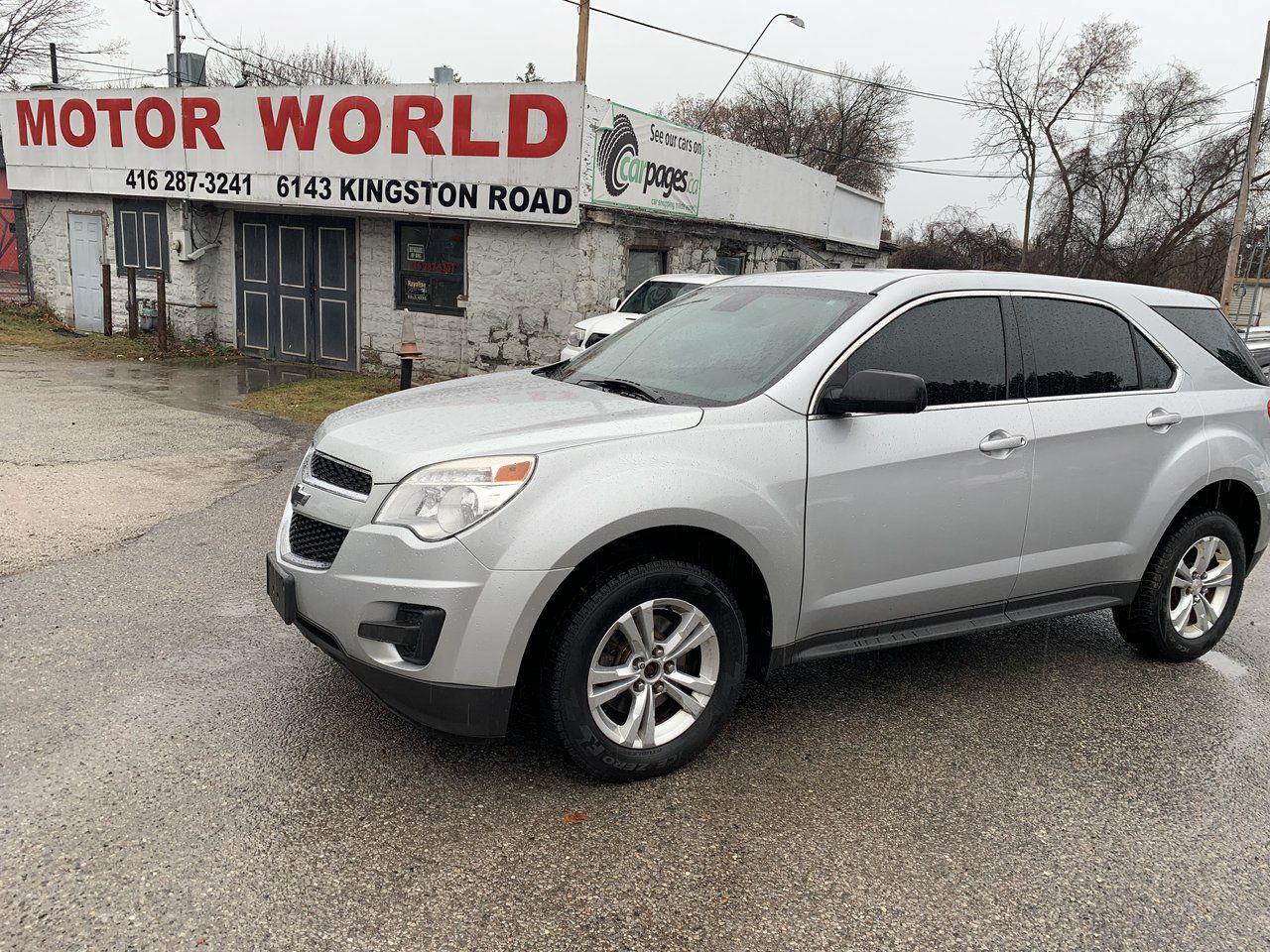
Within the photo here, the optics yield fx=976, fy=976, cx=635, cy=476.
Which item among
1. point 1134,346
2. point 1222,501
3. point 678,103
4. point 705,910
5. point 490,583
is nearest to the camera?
point 705,910

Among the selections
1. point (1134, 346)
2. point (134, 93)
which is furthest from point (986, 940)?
point (134, 93)

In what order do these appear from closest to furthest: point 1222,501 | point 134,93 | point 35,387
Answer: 1. point 1222,501
2. point 35,387
3. point 134,93

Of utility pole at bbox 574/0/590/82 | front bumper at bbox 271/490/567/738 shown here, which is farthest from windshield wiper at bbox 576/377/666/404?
utility pole at bbox 574/0/590/82

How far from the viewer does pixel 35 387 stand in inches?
461

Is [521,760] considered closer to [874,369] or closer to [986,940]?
[986,940]

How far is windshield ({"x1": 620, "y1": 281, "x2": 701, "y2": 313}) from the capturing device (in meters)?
12.0

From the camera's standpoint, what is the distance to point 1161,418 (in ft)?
14.3

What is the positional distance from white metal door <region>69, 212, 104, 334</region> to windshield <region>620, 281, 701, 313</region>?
10.9 m

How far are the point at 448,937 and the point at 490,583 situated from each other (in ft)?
3.23

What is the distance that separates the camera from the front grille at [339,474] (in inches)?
129

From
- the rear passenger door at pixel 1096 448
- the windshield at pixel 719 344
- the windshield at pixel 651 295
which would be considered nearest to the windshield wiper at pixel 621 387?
the windshield at pixel 719 344

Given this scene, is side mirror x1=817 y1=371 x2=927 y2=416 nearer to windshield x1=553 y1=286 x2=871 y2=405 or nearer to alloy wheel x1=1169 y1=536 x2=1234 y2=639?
windshield x1=553 y1=286 x2=871 y2=405

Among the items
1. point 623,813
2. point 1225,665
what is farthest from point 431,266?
point 623,813

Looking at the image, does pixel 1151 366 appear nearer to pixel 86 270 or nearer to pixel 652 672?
pixel 652 672
